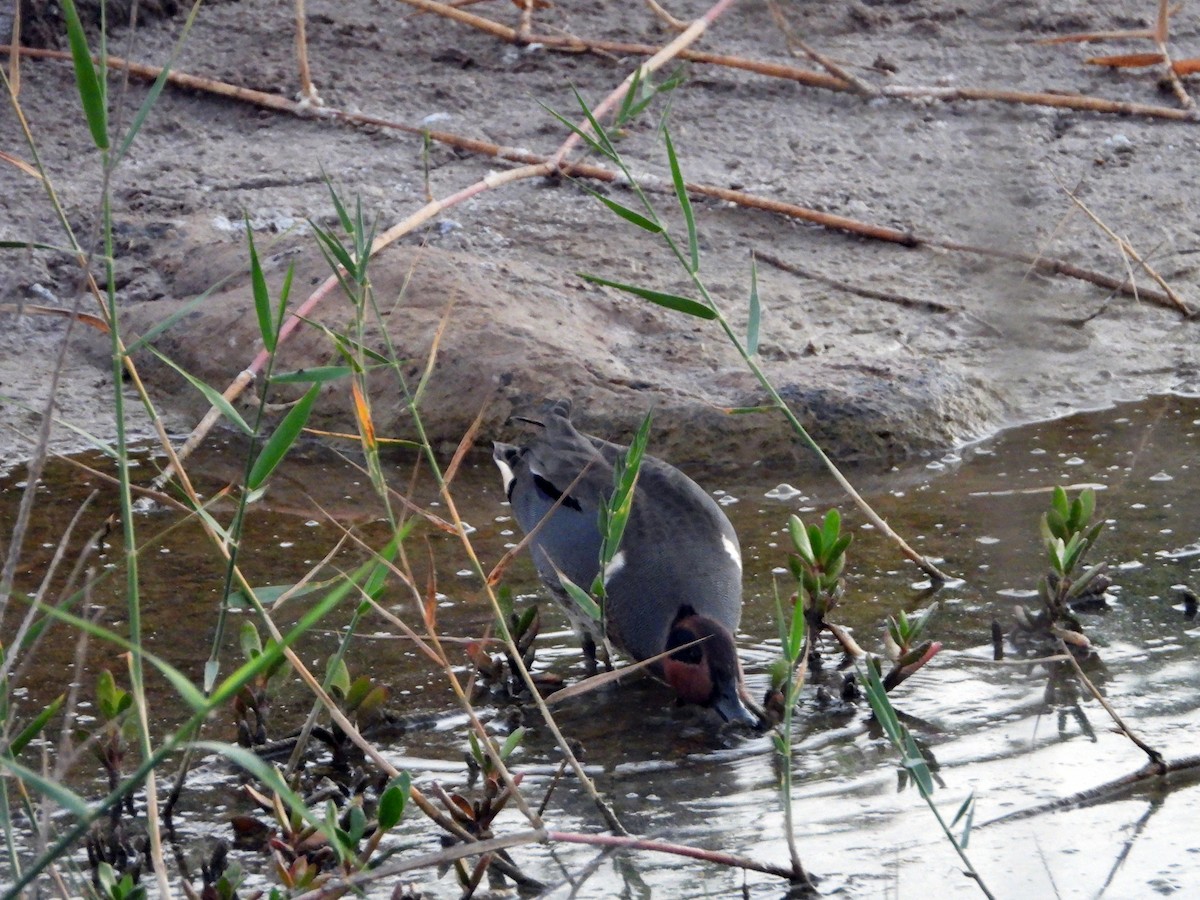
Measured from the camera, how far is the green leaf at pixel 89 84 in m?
2.29

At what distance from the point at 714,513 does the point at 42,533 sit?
198 centimetres

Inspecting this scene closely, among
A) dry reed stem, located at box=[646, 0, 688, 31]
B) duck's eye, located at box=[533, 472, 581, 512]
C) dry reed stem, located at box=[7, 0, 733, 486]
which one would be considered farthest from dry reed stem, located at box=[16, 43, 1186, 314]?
duck's eye, located at box=[533, 472, 581, 512]

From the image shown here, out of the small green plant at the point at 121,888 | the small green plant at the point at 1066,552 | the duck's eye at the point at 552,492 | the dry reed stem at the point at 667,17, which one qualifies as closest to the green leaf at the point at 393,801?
the small green plant at the point at 121,888

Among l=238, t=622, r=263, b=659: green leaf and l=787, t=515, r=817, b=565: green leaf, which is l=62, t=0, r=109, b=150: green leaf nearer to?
l=238, t=622, r=263, b=659: green leaf

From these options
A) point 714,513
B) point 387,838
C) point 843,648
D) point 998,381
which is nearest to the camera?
point 387,838

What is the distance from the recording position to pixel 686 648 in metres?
3.77

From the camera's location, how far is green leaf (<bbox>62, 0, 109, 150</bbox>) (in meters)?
2.29

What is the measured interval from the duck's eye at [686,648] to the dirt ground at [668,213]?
3.70 ft

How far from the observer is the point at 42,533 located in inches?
180

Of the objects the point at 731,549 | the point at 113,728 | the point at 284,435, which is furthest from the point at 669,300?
the point at 113,728

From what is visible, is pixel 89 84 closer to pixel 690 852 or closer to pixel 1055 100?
pixel 690 852

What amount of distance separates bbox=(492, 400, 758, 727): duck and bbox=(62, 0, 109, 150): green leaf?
152cm

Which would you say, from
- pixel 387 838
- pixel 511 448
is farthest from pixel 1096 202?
pixel 387 838

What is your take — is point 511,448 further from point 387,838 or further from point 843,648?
point 387,838
